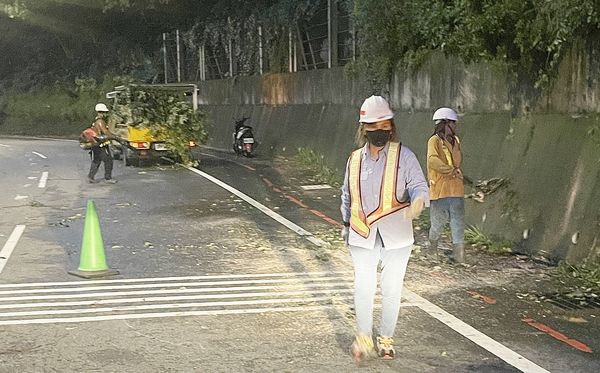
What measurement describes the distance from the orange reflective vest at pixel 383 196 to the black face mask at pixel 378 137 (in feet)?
0.25

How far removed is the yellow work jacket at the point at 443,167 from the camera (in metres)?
9.09

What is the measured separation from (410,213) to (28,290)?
181 inches

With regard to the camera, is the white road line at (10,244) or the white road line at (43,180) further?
the white road line at (43,180)

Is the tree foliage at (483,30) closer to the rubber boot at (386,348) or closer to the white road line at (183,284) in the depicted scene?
the white road line at (183,284)

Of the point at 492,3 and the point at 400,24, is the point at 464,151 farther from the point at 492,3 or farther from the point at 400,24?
the point at 400,24

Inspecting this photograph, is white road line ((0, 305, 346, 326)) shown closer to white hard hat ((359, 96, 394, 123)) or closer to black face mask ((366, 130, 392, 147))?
black face mask ((366, 130, 392, 147))

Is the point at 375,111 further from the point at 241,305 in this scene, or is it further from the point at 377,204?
the point at 241,305

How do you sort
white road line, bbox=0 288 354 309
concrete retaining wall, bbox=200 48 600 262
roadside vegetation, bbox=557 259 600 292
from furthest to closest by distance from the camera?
1. concrete retaining wall, bbox=200 48 600 262
2. roadside vegetation, bbox=557 259 600 292
3. white road line, bbox=0 288 354 309

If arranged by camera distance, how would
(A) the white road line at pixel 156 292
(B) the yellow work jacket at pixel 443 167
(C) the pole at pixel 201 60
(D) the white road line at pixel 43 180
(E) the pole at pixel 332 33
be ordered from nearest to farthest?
(A) the white road line at pixel 156 292, (B) the yellow work jacket at pixel 443 167, (D) the white road line at pixel 43 180, (E) the pole at pixel 332 33, (C) the pole at pixel 201 60

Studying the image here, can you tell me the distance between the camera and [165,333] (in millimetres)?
6633

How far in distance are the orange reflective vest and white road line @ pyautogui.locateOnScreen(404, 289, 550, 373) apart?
1.37 metres

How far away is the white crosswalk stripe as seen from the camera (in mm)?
7340

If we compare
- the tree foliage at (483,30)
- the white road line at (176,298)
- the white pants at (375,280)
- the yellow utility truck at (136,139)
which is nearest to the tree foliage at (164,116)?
the yellow utility truck at (136,139)

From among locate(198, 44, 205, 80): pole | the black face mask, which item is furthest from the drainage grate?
locate(198, 44, 205, 80): pole
